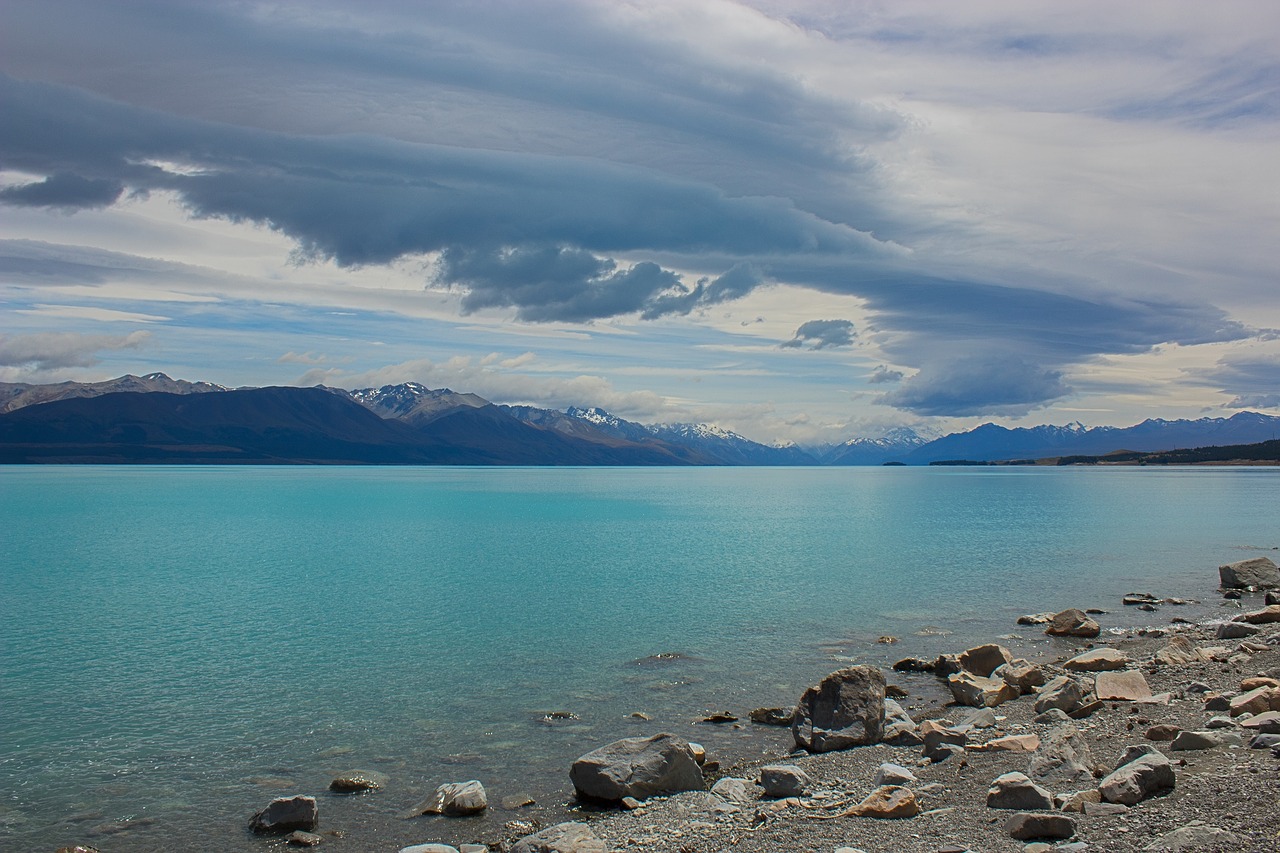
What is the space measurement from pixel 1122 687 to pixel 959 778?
29.2 feet

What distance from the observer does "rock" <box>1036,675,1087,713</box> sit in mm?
22219

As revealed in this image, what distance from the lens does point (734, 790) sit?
17375 mm

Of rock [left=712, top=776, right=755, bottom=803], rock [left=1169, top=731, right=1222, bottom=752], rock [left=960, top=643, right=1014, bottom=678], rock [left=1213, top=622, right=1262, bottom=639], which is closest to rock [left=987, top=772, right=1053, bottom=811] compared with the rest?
rock [left=1169, top=731, right=1222, bottom=752]

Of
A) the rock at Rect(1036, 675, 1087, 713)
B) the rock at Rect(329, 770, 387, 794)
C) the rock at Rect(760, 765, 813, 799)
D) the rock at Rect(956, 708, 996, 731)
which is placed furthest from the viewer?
the rock at Rect(1036, 675, 1087, 713)

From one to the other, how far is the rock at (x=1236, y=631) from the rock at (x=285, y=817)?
32.5 metres

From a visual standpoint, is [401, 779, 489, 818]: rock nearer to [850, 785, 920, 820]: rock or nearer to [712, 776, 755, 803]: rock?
[712, 776, 755, 803]: rock

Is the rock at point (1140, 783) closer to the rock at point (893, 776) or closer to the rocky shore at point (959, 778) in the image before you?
the rocky shore at point (959, 778)

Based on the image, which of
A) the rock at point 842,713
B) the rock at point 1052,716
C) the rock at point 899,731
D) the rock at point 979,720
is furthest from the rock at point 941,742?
the rock at point 1052,716

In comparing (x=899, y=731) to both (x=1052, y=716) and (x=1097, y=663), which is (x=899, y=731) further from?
(x=1097, y=663)

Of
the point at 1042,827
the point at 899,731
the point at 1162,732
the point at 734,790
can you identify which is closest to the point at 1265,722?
the point at 1162,732

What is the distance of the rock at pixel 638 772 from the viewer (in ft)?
58.0

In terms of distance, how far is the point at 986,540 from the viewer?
7662 centimetres

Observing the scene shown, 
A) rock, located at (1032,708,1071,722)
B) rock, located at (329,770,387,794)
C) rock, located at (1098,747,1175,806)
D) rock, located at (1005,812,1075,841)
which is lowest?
rock, located at (329,770,387,794)

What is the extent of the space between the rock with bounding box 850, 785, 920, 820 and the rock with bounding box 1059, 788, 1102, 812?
2.45m
